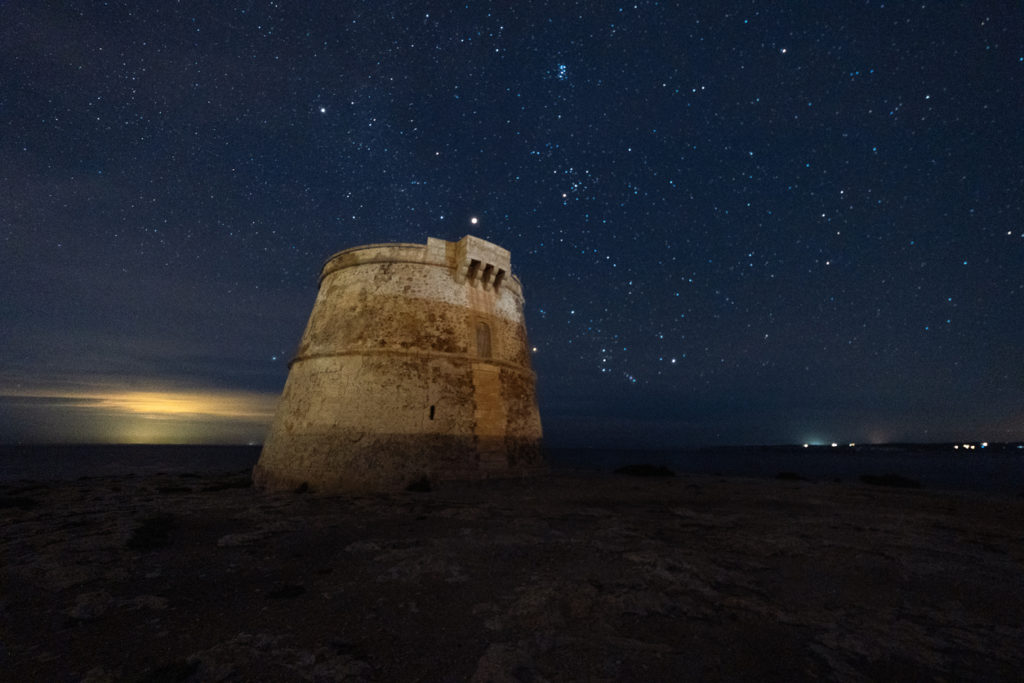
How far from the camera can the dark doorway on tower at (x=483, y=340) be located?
48.7 feet

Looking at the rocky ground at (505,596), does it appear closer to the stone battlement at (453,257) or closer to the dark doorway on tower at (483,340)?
the dark doorway on tower at (483,340)

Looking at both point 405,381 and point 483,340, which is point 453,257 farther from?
point 405,381

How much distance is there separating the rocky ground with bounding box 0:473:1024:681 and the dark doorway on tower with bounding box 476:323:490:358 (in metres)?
A: 6.90

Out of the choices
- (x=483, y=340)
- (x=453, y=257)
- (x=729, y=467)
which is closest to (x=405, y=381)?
(x=483, y=340)

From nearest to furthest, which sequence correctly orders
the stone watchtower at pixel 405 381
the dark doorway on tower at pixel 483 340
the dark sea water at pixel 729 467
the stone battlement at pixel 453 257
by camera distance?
the stone watchtower at pixel 405 381, the stone battlement at pixel 453 257, the dark doorway on tower at pixel 483 340, the dark sea water at pixel 729 467

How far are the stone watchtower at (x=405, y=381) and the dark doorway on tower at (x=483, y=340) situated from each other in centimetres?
5

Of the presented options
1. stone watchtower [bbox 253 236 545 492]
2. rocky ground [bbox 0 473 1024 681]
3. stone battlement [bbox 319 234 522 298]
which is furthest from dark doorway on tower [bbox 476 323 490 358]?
rocky ground [bbox 0 473 1024 681]

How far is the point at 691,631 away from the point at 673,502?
772cm

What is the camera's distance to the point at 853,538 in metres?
7.14

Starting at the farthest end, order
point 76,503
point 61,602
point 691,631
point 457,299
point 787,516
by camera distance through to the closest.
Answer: point 457,299 < point 76,503 < point 787,516 < point 61,602 < point 691,631

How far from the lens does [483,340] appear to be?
49.5ft

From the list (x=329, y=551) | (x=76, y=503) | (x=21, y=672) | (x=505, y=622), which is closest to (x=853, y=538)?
(x=505, y=622)

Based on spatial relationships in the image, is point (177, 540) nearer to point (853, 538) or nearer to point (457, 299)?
point (457, 299)

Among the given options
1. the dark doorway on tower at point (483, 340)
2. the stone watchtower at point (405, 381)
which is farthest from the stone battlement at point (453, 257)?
the dark doorway on tower at point (483, 340)
